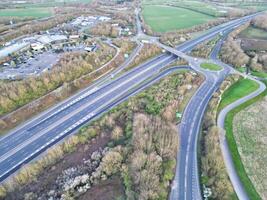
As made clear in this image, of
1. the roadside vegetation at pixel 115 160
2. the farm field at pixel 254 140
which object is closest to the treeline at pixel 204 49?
the farm field at pixel 254 140

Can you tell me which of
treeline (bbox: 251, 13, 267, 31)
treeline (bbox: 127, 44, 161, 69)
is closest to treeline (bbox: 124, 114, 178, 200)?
treeline (bbox: 127, 44, 161, 69)

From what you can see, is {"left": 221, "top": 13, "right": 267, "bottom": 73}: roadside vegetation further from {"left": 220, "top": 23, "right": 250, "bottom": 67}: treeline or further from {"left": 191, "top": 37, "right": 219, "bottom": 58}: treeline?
{"left": 191, "top": 37, "right": 219, "bottom": 58}: treeline

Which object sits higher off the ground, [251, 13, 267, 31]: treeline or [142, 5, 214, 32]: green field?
[251, 13, 267, 31]: treeline

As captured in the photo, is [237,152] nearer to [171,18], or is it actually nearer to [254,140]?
[254,140]

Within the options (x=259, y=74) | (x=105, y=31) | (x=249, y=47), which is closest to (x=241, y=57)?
(x=259, y=74)

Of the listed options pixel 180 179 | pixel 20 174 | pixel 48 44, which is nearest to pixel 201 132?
pixel 180 179

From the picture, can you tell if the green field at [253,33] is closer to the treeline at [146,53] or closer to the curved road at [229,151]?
the treeline at [146,53]

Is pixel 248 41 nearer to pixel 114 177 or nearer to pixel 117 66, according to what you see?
pixel 117 66
